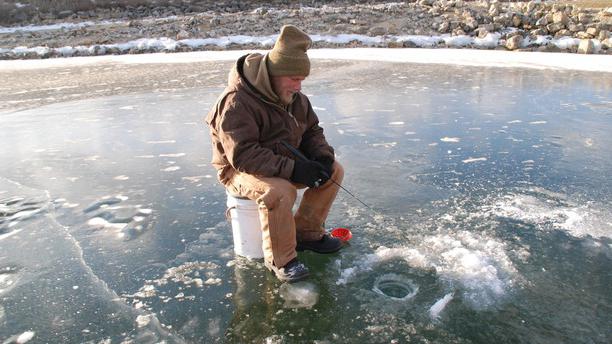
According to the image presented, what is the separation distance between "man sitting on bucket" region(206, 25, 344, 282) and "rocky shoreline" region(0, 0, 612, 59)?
15.1 m

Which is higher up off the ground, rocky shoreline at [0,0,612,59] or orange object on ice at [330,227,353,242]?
rocky shoreline at [0,0,612,59]

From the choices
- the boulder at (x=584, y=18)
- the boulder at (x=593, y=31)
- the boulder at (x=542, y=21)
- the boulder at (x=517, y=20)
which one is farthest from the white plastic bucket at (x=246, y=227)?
the boulder at (x=584, y=18)

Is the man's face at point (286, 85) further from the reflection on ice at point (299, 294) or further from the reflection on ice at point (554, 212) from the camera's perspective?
the reflection on ice at point (554, 212)

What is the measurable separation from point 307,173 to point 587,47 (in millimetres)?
15234

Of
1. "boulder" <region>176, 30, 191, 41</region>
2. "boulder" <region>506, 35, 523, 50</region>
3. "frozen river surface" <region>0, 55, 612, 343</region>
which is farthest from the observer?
"boulder" <region>176, 30, 191, 41</region>

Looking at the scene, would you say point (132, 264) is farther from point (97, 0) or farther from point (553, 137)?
point (97, 0)

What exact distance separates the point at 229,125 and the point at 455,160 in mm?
2905

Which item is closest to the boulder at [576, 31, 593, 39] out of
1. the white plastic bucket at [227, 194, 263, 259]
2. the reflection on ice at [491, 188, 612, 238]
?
the reflection on ice at [491, 188, 612, 238]

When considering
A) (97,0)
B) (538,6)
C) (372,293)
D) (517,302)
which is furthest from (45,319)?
(97,0)

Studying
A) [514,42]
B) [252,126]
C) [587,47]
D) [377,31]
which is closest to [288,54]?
[252,126]

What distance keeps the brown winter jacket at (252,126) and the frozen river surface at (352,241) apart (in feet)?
2.18

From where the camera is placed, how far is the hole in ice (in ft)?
9.34

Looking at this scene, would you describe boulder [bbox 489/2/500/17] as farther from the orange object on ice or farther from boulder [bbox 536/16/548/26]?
the orange object on ice

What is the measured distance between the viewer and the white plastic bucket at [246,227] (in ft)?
10.3
